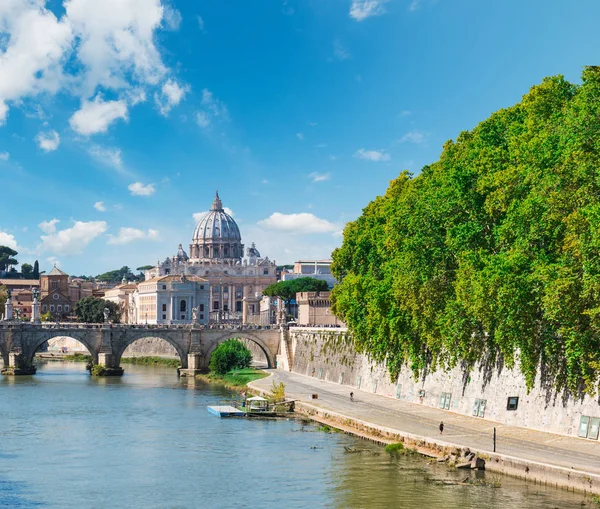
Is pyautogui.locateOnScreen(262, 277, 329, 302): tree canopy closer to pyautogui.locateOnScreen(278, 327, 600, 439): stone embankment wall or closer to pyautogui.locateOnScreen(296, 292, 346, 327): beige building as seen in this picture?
pyautogui.locateOnScreen(296, 292, 346, 327): beige building

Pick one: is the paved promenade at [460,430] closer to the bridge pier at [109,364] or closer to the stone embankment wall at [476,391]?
the stone embankment wall at [476,391]

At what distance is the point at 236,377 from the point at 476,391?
35440 mm

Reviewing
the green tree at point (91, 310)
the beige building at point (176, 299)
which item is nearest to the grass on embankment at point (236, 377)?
the green tree at point (91, 310)

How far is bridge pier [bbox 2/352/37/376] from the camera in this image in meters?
82.3

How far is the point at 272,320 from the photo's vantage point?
14688cm

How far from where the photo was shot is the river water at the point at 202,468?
3125 cm

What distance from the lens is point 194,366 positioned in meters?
86.5

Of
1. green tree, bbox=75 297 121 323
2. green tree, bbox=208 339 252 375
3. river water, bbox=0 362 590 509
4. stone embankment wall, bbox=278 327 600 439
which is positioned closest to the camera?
river water, bbox=0 362 590 509

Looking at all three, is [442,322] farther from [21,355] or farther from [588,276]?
[21,355]

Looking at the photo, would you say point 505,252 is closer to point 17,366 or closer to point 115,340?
point 115,340

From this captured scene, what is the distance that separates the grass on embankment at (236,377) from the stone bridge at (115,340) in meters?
4.85

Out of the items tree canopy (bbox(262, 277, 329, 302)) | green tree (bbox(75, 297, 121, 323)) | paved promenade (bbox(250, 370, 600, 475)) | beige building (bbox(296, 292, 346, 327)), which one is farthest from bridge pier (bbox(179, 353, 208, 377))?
green tree (bbox(75, 297, 121, 323))

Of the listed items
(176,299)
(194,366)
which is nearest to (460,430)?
(194,366)

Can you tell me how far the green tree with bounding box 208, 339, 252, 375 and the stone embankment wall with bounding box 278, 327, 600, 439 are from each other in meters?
14.7
